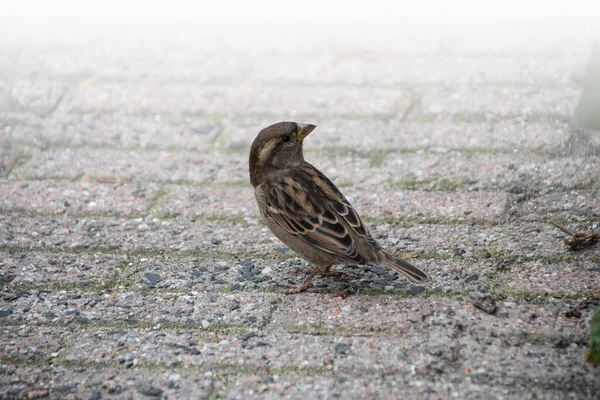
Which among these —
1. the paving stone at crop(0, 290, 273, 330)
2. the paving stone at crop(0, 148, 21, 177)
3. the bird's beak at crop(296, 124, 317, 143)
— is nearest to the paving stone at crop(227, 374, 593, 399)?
the paving stone at crop(0, 290, 273, 330)

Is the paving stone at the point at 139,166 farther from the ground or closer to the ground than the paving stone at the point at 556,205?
closer to the ground

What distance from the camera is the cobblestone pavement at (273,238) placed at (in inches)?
105

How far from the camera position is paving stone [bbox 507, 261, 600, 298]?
9.90 feet

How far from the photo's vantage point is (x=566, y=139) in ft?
14.4

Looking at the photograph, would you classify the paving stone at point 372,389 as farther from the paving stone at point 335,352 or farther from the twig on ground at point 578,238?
the twig on ground at point 578,238

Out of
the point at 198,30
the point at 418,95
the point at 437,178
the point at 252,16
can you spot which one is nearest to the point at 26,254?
the point at 437,178

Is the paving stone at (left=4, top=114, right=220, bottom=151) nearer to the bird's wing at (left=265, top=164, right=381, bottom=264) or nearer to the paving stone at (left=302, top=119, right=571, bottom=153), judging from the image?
the paving stone at (left=302, top=119, right=571, bottom=153)

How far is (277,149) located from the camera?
144 inches

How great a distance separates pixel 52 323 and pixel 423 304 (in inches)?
58.4

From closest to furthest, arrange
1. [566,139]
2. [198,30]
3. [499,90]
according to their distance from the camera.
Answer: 1. [566,139]
2. [499,90]
3. [198,30]

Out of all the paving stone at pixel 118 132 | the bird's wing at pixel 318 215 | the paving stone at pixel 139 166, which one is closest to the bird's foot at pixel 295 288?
the bird's wing at pixel 318 215

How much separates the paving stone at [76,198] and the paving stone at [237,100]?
3.77ft

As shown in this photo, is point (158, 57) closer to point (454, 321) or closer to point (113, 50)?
point (113, 50)

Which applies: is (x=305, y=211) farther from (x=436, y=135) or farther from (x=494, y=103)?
(x=494, y=103)
